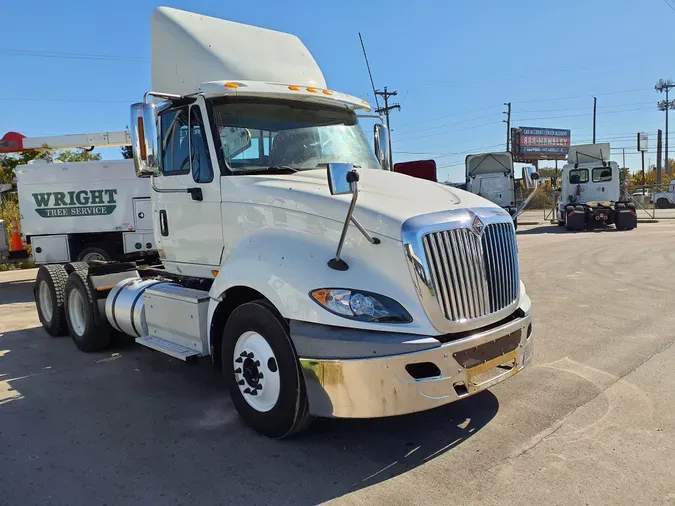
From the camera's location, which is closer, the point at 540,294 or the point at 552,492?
the point at 552,492

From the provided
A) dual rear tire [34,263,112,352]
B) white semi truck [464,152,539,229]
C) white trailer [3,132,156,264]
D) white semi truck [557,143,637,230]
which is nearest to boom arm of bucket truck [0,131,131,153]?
white trailer [3,132,156,264]

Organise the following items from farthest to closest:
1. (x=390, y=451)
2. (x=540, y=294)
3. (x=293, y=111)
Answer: (x=540, y=294), (x=293, y=111), (x=390, y=451)

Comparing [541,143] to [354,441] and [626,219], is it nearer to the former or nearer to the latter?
[626,219]

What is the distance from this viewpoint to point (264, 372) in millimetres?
3910

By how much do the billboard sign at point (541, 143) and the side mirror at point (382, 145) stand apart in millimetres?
70619

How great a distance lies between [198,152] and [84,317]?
11.0 ft

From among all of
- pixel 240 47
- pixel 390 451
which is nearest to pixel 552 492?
pixel 390 451

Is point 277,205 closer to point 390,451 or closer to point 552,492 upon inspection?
point 390,451

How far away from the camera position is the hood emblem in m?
3.77

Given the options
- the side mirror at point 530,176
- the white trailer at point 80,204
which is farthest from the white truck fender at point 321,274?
the white trailer at point 80,204

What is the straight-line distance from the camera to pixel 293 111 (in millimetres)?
4930

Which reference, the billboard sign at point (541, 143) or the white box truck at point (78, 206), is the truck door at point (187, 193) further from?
the billboard sign at point (541, 143)

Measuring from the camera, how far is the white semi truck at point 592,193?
881 inches

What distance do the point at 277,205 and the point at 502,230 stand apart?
1730 mm
